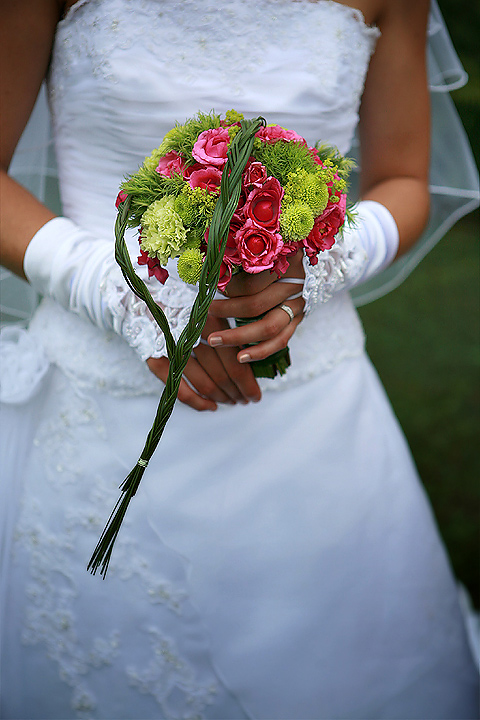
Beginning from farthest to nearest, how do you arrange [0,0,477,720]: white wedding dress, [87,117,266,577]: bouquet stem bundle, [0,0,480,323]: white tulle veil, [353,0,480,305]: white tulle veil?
[353,0,480,305]: white tulle veil
[0,0,480,323]: white tulle veil
[0,0,477,720]: white wedding dress
[87,117,266,577]: bouquet stem bundle

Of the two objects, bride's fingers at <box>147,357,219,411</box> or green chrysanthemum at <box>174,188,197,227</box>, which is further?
bride's fingers at <box>147,357,219,411</box>

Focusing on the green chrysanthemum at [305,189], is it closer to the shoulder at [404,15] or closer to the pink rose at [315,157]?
the pink rose at [315,157]

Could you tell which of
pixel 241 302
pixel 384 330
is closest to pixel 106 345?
pixel 241 302

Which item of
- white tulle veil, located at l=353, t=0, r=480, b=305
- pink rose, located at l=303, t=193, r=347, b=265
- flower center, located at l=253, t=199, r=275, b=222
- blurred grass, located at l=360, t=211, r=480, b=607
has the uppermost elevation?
flower center, located at l=253, t=199, r=275, b=222

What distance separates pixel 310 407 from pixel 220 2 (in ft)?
2.84

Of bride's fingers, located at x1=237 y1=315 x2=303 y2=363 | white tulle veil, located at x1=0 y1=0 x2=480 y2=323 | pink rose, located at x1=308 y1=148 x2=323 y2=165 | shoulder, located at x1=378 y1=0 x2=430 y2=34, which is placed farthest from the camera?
white tulle veil, located at x1=0 y1=0 x2=480 y2=323

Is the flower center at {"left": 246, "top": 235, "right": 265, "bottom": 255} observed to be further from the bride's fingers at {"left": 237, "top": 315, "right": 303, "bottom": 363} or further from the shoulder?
the shoulder

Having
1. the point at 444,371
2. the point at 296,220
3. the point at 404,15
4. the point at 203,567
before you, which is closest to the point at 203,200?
the point at 296,220

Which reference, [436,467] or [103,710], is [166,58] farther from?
[436,467]

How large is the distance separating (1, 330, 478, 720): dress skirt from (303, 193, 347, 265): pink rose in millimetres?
400

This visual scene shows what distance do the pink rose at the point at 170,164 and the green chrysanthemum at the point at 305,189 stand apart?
0.17 metres

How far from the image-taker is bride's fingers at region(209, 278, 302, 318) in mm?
985

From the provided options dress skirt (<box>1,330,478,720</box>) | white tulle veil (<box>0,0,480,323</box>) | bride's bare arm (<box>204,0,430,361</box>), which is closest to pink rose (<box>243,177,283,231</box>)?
dress skirt (<box>1,330,478,720</box>)

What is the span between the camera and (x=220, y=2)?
1140 millimetres
